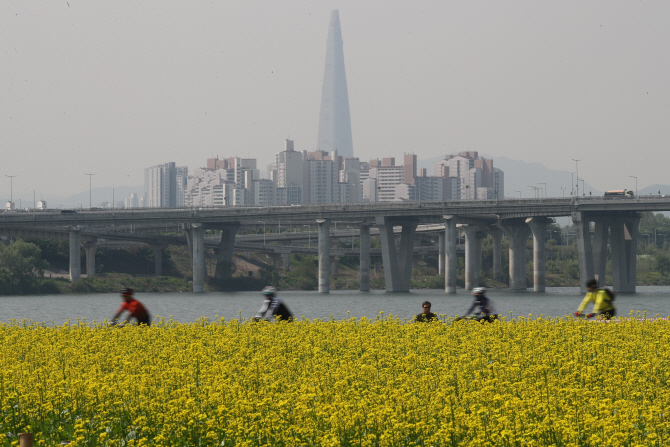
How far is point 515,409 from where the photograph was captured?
13938 millimetres

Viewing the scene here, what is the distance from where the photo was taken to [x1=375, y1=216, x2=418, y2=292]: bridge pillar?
12925cm

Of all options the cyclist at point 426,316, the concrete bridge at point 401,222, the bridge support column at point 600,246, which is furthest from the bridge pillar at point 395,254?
the cyclist at point 426,316

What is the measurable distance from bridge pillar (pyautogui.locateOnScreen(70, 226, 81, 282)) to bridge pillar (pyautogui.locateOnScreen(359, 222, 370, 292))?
136 feet

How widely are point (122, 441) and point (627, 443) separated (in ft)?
26.4

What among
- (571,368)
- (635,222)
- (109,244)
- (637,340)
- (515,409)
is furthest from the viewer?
(109,244)

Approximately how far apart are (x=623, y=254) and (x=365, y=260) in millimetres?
38268

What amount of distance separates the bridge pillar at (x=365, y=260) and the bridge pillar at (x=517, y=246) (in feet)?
75.4

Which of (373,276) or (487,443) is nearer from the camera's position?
(487,443)

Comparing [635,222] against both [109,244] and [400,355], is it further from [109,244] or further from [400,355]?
[400,355]

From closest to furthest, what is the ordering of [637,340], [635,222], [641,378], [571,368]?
[641,378], [571,368], [637,340], [635,222]

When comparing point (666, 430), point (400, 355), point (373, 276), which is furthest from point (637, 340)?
point (373, 276)

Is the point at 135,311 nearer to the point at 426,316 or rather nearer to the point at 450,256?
the point at 426,316

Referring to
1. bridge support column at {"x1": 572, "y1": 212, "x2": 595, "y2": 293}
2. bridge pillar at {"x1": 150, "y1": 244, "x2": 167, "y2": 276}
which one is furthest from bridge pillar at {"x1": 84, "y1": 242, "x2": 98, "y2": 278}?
bridge support column at {"x1": 572, "y1": 212, "x2": 595, "y2": 293}

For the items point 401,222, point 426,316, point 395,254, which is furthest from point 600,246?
point 426,316
